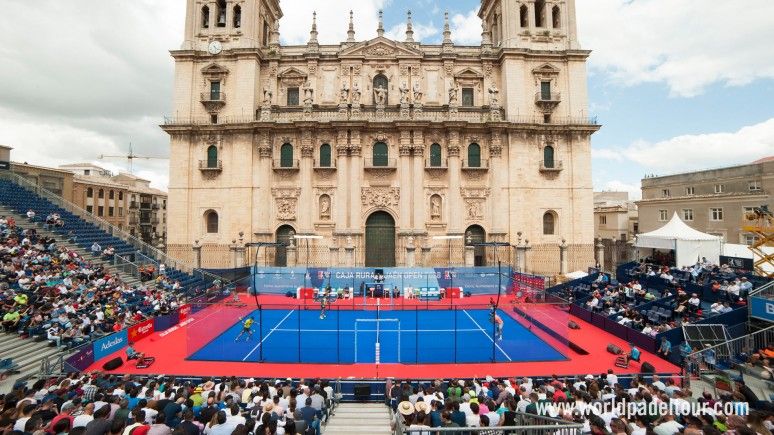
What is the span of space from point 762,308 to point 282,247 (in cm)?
3300

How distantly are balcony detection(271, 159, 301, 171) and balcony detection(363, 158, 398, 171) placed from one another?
21.5ft

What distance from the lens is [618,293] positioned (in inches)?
983

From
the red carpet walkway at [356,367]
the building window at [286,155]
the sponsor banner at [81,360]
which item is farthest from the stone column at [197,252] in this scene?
the sponsor banner at [81,360]

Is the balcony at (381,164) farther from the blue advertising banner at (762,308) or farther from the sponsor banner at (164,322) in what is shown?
the blue advertising banner at (762,308)

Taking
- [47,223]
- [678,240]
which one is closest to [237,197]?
[47,223]

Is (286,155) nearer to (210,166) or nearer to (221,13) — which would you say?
(210,166)

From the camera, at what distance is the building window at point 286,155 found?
37.4 metres

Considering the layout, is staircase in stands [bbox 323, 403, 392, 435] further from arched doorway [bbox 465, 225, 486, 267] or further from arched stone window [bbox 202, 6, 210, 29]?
arched stone window [bbox 202, 6, 210, 29]

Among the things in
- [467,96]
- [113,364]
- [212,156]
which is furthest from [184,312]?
[467,96]

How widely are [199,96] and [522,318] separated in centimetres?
3543

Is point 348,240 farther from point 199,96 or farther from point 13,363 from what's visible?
point 13,363

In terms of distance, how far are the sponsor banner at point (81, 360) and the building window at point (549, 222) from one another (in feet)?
116

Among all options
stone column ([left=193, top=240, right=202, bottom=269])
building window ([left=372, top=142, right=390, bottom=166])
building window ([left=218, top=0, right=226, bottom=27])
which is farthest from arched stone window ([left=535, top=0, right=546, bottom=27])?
stone column ([left=193, top=240, right=202, bottom=269])

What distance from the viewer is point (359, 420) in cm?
1120
